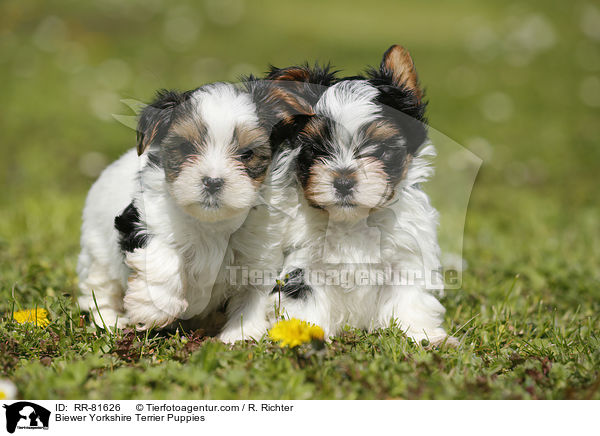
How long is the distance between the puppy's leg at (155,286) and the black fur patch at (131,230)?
39 millimetres

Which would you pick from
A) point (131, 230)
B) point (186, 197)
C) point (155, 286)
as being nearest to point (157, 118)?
point (186, 197)

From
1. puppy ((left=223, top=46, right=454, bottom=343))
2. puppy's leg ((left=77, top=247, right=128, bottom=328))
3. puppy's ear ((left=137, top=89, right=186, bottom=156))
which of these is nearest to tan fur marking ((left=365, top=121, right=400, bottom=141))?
puppy ((left=223, top=46, right=454, bottom=343))

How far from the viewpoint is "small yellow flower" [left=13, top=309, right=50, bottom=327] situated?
2980mm

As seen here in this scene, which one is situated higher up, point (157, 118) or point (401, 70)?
point (401, 70)

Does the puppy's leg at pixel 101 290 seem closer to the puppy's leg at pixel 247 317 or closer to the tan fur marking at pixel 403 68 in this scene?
the puppy's leg at pixel 247 317

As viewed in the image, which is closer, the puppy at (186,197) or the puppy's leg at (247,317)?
the puppy at (186,197)

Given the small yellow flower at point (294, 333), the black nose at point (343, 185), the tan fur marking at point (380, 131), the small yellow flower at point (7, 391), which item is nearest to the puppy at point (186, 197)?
the black nose at point (343, 185)

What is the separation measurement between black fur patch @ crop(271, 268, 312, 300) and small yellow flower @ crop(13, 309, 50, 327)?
1.25 m

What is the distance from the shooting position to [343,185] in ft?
8.92

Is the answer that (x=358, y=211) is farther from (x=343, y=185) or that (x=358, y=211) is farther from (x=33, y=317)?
(x=33, y=317)

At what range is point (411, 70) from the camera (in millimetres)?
2936

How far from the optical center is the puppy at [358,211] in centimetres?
276

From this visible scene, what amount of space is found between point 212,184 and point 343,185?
0.61m
